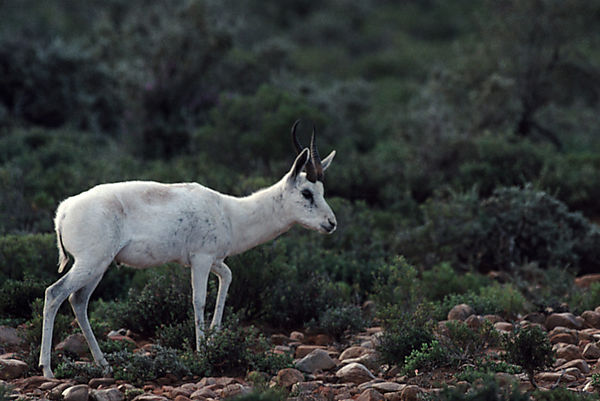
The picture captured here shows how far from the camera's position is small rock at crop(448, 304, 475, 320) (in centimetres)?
869

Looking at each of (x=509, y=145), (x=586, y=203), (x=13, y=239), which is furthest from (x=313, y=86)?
(x=13, y=239)

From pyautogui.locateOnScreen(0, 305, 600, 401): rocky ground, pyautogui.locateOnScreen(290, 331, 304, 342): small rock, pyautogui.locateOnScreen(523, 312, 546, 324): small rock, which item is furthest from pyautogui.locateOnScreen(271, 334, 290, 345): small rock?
pyautogui.locateOnScreen(523, 312, 546, 324): small rock

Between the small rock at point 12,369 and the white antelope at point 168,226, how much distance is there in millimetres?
305

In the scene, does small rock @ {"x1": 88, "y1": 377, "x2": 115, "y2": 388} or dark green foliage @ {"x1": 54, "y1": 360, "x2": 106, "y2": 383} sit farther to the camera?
dark green foliage @ {"x1": 54, "y1": 360, "x2": 106, "y2": 383}

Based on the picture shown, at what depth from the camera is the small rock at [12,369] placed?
6828 millimetres

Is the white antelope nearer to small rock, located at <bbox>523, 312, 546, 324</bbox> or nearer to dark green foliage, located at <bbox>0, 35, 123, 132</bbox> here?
small rock, located at <bbox>523, 312, 546, 324</bbox>

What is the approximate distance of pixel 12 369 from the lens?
22.5 feet

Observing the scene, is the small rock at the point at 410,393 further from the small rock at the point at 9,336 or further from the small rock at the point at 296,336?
the small rock at the point at 9,336

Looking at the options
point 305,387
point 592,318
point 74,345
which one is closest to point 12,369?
point 74,345

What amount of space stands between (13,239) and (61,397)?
418 cm

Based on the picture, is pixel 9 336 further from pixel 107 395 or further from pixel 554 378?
pixel 554 378

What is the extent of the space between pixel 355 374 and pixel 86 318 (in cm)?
241

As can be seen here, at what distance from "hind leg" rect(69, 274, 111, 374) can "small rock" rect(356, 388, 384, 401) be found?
221 centimetres

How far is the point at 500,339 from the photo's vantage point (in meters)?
7.24
